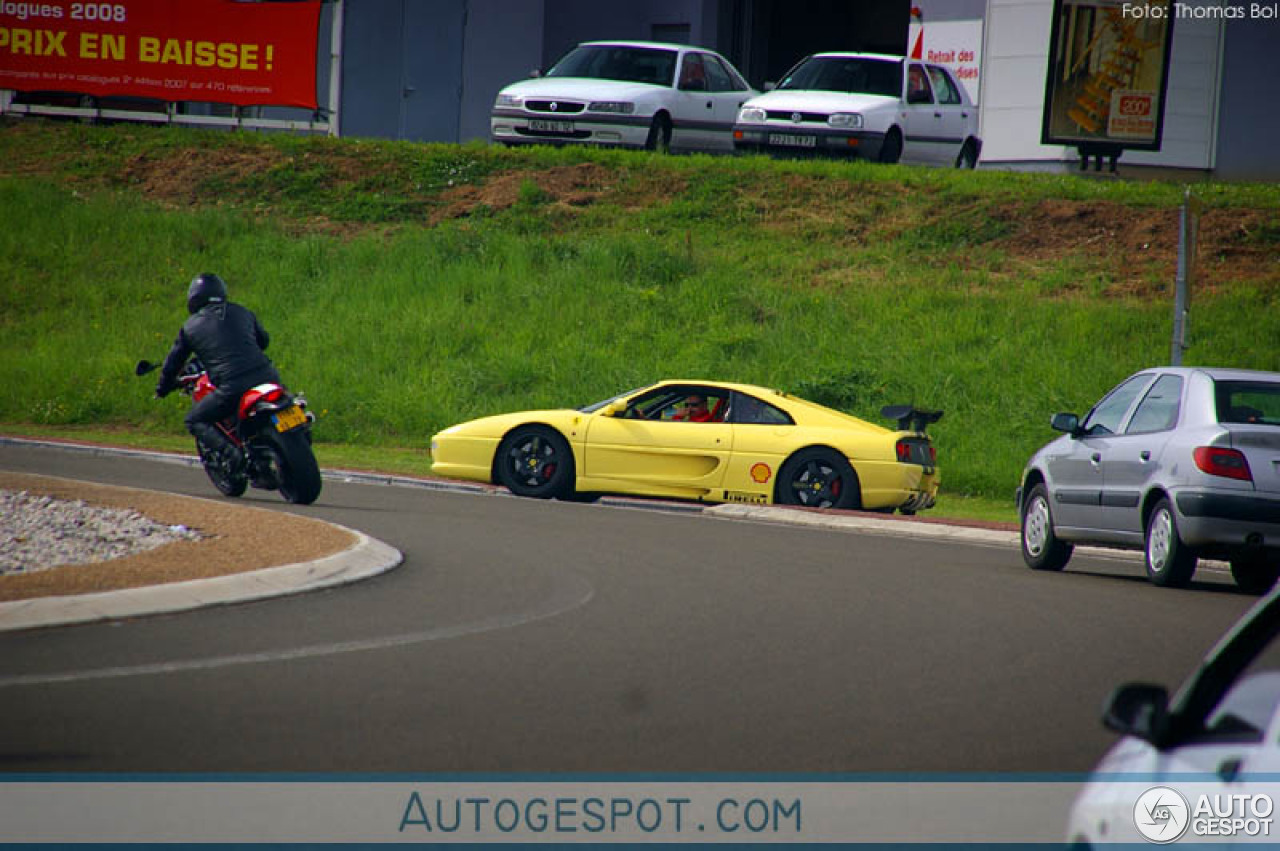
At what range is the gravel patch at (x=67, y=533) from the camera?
9984mm

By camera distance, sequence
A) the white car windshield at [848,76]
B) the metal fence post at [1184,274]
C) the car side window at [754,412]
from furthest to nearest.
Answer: the white car windshield at [848,76], the car side window at [754,412], the metal fence post at [1184,274]

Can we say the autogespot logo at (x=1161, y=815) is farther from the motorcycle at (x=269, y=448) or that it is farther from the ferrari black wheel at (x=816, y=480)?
the ferrari black wheel at (x=816, y=480)

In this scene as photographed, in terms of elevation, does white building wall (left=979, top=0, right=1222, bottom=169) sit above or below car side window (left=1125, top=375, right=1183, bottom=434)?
above

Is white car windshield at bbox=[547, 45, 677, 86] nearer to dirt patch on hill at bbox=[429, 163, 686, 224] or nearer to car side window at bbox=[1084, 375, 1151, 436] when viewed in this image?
dirt patch on hill at bbox=[429, 163, 686, 224]

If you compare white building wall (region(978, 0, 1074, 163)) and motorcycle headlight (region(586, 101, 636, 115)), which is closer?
motorcycle headlight (region(586, 101, 636, 115))

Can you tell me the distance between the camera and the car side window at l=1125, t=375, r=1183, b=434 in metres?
12.1

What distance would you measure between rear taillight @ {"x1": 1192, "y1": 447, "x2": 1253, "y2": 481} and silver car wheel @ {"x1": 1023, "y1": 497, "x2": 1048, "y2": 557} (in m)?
1.98

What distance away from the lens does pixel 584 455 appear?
17062 mm

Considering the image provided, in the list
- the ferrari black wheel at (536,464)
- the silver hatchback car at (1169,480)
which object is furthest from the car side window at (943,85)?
the silver hatchback car at (1169,480)

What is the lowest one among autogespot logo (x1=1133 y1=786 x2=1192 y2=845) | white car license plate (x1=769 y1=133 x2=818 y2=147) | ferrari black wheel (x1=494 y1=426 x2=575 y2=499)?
ferrari black wheel (x1=494 y1=426 x2=575 y2=499)

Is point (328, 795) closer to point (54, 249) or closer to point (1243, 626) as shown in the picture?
point (1243, 626)

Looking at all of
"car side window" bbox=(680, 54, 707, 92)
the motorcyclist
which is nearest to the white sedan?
"car side window" bbox=(680, 54, 707, 92)

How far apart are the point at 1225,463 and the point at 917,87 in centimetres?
1942

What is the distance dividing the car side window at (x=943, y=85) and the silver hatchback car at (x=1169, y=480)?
17.7 meters
